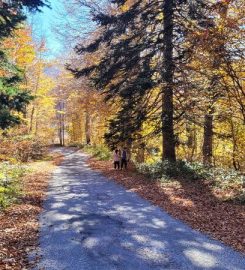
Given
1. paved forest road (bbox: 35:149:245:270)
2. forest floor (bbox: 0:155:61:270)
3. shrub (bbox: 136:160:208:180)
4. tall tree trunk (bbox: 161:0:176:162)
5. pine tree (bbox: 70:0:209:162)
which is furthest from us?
tall tree trunk (bbox: 161:0:176:162)

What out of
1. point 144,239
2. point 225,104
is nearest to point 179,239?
point 144,239

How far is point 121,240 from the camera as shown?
25.3 feet

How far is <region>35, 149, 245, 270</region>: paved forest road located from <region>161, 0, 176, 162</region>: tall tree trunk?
6469mm

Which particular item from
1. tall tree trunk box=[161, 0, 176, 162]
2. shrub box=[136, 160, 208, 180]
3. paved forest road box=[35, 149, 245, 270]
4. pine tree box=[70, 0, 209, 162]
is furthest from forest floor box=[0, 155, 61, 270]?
tall tree trunk box=[161, 0, 176, 162]

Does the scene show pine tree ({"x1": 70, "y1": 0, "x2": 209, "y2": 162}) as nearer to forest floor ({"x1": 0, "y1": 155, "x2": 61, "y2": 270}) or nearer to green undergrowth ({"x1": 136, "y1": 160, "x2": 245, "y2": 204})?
green undergrowth ({"x1": 136, "y1": 160, "x2": 245, "y2": 204})

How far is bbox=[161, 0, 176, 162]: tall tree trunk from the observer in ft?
55.7

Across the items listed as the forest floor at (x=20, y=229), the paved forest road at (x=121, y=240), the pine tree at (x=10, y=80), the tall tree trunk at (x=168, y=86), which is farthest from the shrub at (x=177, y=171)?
the pine tree at (x=10, y=80)

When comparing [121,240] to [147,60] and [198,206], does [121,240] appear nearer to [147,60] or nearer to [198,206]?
[198,206]

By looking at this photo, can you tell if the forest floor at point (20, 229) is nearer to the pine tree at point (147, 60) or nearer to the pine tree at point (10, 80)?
the pine tree at point (10, 80)

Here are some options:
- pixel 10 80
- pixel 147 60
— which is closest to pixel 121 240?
pixel 10 80

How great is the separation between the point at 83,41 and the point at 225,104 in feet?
38.3

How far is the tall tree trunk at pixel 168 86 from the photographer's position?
55.7ft

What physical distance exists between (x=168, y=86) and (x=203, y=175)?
4.62 m

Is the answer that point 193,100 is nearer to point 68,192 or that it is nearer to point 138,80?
point 138,80
